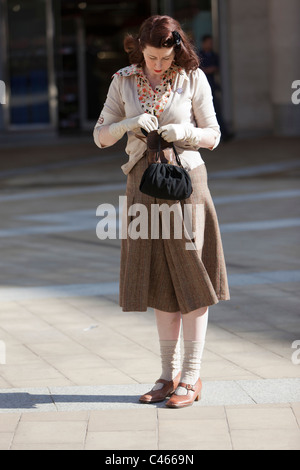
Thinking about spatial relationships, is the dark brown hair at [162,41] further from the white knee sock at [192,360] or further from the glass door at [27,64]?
the glass door at [27,64]

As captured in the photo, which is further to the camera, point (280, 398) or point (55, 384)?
point (55, 384)

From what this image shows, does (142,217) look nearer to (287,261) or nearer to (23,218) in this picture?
(287,261)

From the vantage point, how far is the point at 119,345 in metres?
5.59

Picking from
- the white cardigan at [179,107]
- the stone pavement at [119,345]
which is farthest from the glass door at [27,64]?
the white cardigan at [179,107]

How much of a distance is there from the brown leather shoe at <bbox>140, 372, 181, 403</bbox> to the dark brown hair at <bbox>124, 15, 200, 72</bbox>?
1447 mm

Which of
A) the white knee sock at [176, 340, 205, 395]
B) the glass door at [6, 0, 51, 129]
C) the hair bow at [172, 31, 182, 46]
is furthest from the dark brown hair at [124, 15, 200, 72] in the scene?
the glass door at [6, 0, 51, 129]

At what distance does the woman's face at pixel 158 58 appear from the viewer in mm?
4391

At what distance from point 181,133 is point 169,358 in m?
1.09

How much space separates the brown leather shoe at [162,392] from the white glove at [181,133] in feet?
3.69

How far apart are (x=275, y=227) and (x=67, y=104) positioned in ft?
40.3

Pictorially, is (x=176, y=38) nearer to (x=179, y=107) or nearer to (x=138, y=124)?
(x=179, y=107)

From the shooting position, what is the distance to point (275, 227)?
9.85 meters

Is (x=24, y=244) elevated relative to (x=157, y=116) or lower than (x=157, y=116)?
lower
